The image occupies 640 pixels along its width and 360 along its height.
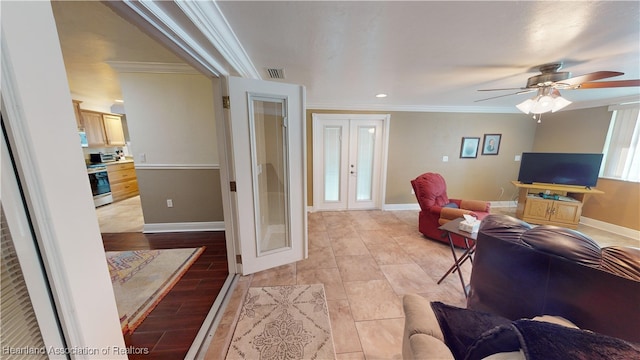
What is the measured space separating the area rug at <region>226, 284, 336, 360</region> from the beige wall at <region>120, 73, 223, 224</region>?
188 cm

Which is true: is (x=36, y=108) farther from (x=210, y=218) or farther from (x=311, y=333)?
(x=210, y=218)

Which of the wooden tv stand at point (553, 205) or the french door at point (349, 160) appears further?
the french door at point (349, 160)

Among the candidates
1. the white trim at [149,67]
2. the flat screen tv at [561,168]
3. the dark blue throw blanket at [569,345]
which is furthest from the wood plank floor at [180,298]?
the flat screen tv at [561,168]

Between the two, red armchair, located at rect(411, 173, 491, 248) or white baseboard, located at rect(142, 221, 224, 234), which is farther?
white baseboard, located at rect(142, 221, 224, 234)

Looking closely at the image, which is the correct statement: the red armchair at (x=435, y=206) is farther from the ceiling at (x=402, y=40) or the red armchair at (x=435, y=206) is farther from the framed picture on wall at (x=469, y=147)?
the framed picture on wall at (x=469, y=147)

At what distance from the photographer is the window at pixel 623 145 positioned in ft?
10.8

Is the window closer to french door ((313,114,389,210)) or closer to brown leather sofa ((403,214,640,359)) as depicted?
french door ((313,114,389,210))

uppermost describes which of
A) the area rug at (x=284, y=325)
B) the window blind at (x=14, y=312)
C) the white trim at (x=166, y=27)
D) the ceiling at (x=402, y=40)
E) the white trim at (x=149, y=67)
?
the white trim at (x=149, y=67)

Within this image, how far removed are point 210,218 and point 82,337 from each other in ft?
9.74

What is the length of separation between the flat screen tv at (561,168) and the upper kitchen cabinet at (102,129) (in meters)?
8.91

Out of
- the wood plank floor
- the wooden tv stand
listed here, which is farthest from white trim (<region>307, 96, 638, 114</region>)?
the wood plank floor

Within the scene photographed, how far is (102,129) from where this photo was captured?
4902 millimetres

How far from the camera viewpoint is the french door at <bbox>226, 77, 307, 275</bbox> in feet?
6.61

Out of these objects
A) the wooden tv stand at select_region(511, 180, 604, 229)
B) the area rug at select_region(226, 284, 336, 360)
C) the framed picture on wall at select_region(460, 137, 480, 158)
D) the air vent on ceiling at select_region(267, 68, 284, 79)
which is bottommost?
the area rug at select_region(226, 284, 336, 360)
